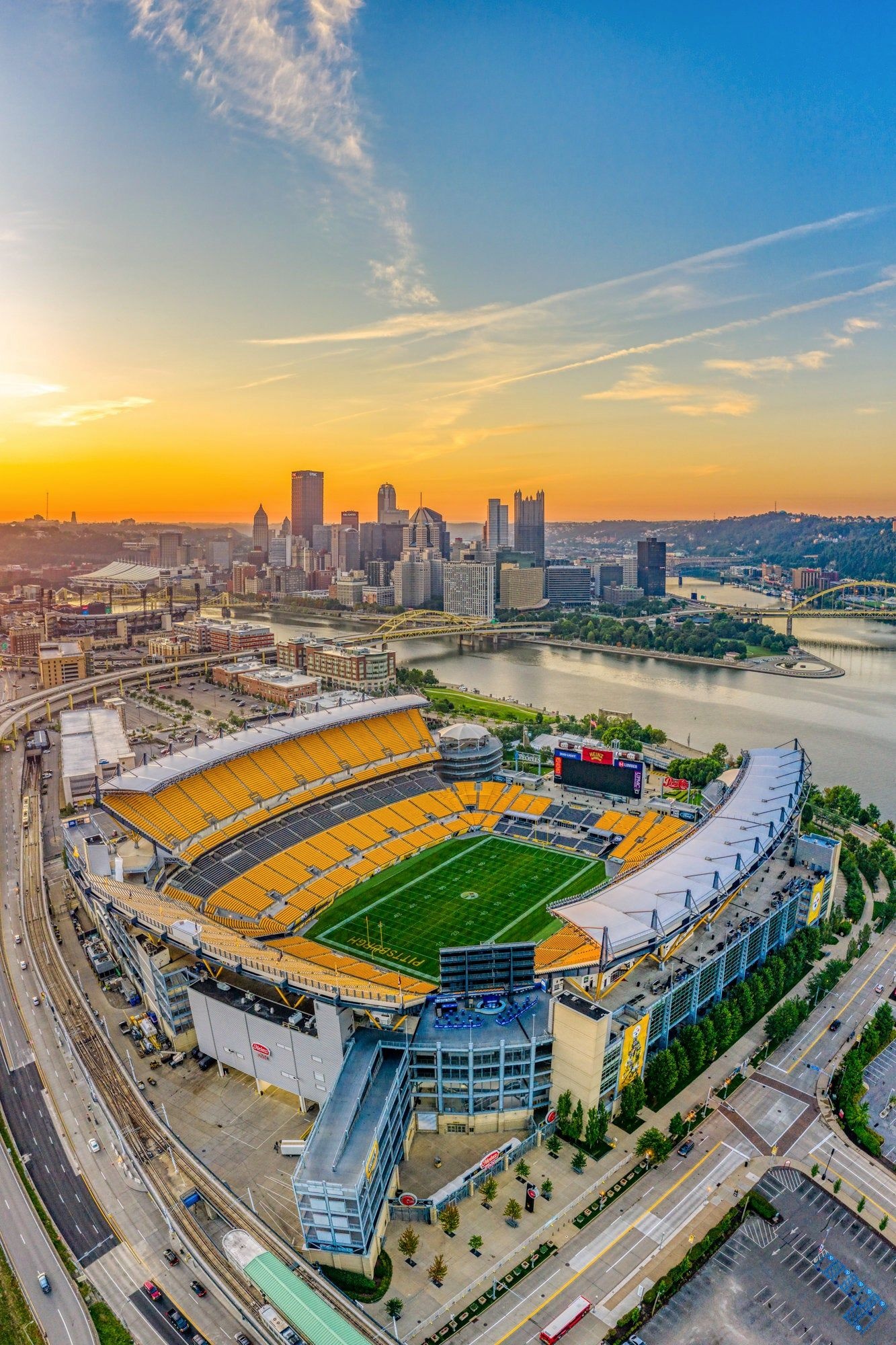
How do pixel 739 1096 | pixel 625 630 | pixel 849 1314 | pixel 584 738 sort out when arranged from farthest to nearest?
1. pixel 625 630
2. pixel 584 738
3. pixel 739 1096
4. pixel 849 1314

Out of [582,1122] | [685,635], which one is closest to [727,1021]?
[582,1122]

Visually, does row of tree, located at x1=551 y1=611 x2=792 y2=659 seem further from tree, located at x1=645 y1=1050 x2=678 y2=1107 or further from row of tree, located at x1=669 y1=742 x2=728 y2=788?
tree, located at x1=645 y1=1050 x2=678 y2=1107

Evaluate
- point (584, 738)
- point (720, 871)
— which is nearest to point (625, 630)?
point (584, 738)

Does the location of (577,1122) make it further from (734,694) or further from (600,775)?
(734,694)

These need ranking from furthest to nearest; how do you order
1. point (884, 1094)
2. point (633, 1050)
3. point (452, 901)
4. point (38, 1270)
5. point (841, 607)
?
point (841, 607), point (452, 901), point (884, 1094), point (633, 1050), point (38, 1270)

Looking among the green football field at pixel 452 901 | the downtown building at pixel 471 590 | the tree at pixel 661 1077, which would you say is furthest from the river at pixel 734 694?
the tree at pixel 661 1077

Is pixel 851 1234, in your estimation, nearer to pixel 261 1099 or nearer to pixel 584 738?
pixel 261 1099

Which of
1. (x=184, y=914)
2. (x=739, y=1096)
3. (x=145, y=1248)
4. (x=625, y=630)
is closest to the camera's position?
(x=145, y=1248)
